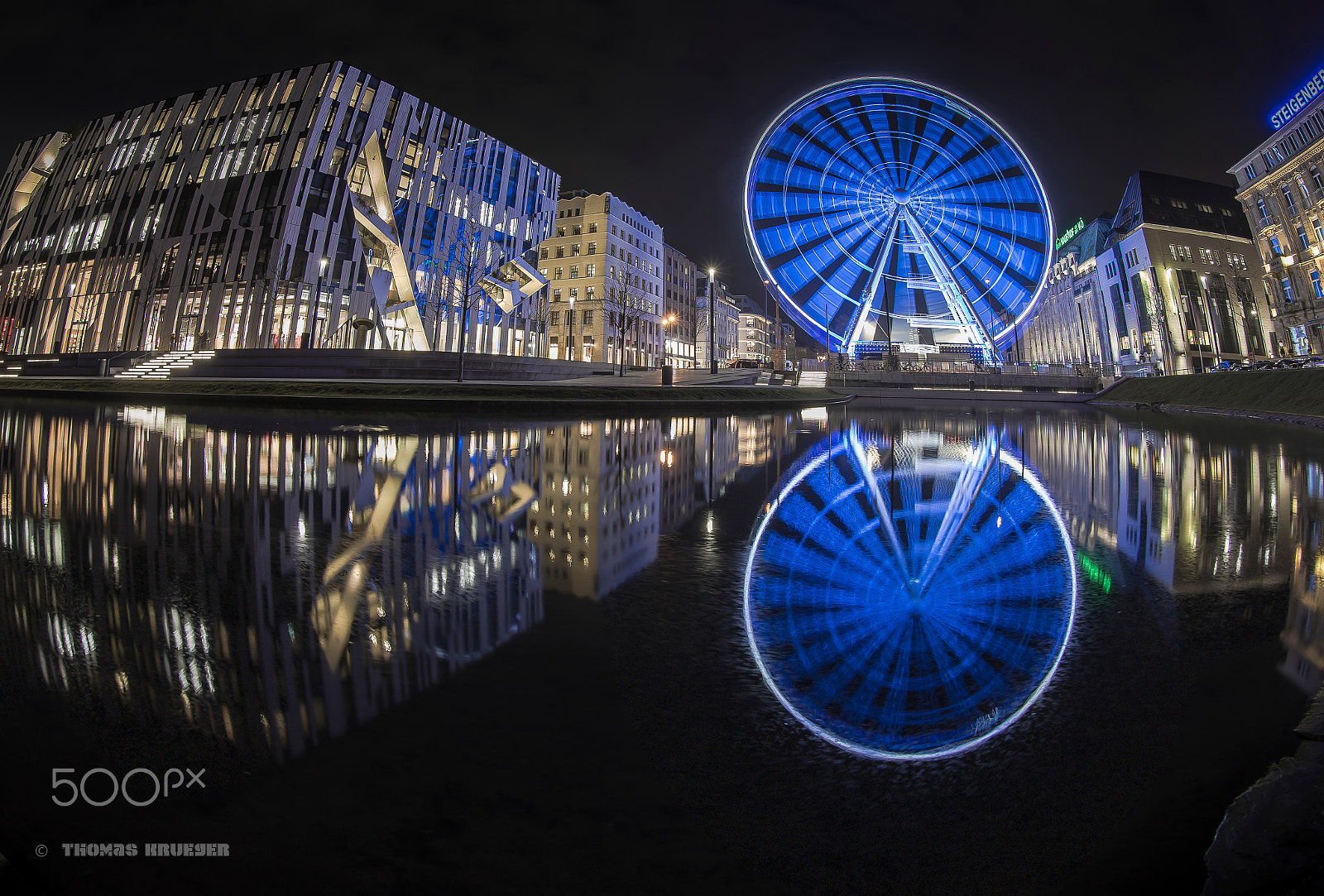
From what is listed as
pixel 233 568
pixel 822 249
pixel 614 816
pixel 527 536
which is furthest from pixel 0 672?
pixel 822 249

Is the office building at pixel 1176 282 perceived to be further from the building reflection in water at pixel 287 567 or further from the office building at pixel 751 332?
the building reflection in water at pixel 287 567

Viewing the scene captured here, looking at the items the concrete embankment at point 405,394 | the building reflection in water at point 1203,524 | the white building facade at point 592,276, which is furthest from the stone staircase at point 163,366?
the building reflection in water at point 1203,524

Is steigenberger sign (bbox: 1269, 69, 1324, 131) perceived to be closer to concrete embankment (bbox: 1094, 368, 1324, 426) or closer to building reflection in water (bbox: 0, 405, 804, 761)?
concrete embankment (bbox: 1094, 368, 1324, 426)

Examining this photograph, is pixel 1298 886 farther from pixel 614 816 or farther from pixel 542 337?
pixel 542 337

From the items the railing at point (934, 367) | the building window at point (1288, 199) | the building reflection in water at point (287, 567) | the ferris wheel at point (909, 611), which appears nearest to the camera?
the ferris wheel at point (909, 611)

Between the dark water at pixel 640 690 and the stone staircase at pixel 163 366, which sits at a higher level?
the stone staircase at pixel 163 366

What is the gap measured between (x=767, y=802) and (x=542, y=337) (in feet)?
219

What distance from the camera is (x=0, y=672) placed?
10.1 ft

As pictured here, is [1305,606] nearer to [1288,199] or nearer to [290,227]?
[290,227]

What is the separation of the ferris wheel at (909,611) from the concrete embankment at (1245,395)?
2619 cm

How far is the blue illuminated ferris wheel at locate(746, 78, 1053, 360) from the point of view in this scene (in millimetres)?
51188

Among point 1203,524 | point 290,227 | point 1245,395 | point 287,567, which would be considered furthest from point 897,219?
point 287,567

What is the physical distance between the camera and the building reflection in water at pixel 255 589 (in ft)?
9.42

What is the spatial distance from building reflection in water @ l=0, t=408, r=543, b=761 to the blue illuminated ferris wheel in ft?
149
